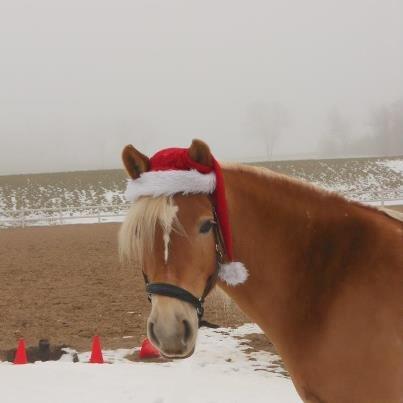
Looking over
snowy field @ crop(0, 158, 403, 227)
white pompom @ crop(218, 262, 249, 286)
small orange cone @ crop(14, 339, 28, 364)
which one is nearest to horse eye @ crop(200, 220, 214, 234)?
white pompom @ crop(218, 262, 249, 286)

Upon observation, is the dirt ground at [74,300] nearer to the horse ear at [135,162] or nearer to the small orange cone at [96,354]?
the small orange cone at [96,354]

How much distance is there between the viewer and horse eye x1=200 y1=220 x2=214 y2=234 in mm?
2428

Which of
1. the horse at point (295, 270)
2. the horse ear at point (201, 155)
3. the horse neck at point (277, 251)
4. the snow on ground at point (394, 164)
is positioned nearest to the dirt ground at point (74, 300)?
the horse neck at point (277, 251)

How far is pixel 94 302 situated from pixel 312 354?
753cm

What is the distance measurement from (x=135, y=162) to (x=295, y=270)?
1149mm

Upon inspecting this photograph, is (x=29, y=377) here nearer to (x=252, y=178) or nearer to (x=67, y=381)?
(x=67, y=381)

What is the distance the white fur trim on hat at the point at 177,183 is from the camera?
2.46 metres

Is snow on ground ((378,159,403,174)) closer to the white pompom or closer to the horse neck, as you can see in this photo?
the horse neck

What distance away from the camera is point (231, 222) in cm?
262

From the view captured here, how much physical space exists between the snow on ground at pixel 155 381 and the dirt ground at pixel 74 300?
2.73ft

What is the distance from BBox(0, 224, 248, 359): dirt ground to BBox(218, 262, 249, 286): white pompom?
2.02ft

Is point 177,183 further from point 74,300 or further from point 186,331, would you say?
point 74,300

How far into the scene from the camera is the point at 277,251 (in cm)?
267

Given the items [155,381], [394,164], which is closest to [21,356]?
[155,381]
